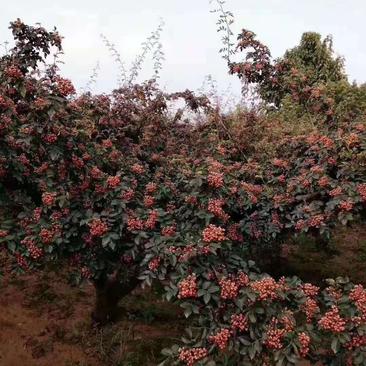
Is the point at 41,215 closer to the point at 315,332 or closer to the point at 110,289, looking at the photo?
the point at 110,289

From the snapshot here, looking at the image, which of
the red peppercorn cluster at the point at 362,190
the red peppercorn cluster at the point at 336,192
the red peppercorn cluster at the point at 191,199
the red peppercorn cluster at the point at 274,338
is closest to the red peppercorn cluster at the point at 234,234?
the red peppercorn cluster at the point at 191,199

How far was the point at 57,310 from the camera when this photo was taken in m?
7.52

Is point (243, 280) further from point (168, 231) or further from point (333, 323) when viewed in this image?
point (168, 231)

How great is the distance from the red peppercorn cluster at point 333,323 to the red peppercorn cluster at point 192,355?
1003 millimetres

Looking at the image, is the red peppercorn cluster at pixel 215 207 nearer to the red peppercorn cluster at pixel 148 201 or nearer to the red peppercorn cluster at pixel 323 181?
the red peppercorn cluster at pixel 148 201

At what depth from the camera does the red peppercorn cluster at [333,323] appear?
3762 millimetres

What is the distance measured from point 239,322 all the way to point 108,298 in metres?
3.53

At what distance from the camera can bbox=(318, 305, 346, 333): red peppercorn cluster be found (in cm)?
376

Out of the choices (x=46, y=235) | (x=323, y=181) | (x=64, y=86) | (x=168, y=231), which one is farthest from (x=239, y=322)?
(x=64, y=86)

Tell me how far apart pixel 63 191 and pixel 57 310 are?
3.27m

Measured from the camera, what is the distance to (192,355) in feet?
12.7

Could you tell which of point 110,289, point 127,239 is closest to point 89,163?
point 127,239

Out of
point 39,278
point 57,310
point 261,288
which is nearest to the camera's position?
point 261,288

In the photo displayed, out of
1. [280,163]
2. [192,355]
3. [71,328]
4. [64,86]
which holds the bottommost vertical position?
[71,328]
